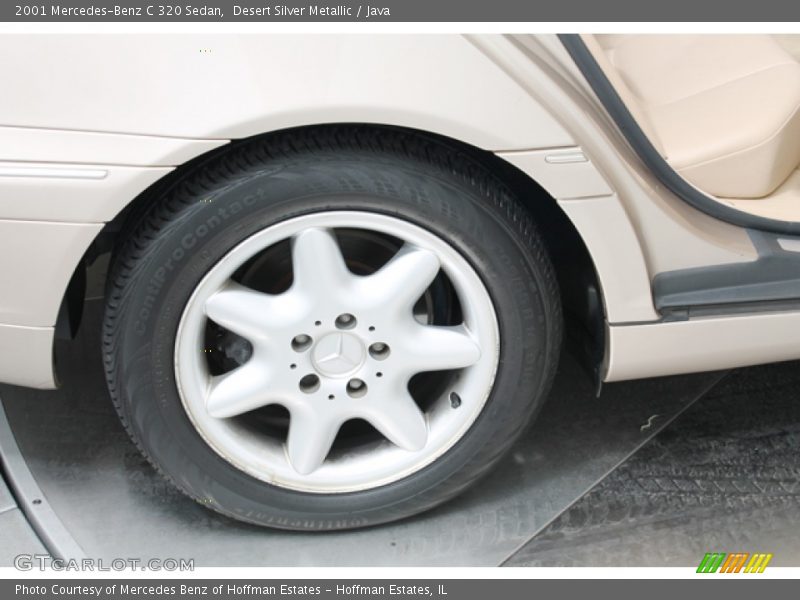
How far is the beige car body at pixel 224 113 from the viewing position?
4.64 feet

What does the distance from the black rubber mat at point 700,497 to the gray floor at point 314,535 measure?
0.13 ft

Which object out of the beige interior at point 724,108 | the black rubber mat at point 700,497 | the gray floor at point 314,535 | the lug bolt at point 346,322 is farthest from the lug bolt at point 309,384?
the beige interior at point 724,108

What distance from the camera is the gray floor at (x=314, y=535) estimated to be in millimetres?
1846

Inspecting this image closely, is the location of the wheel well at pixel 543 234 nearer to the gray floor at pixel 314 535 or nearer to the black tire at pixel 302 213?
the black tire at pixel 302 213

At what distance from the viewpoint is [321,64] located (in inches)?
56.2

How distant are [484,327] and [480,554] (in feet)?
1.48

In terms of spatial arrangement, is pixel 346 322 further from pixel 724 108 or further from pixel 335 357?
pixel 724 108

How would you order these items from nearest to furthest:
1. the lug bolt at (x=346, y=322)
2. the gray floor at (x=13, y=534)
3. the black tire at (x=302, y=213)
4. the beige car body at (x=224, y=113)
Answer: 1. the beige car body at (x=224, y=113)
2. the black tire at (x=302, y=213)
3. the lug bolt at (x=346, y=322)
4. the gray floor at (x=13, y=534)

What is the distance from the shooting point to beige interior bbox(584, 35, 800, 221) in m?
1.88

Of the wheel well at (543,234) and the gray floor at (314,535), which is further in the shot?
the gray floor at (314,535)

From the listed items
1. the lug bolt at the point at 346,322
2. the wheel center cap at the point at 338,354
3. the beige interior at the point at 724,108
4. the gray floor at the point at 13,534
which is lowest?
the gray floor at the point at 13,534

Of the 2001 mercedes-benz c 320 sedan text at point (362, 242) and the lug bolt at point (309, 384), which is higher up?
the 2001 mercedes-benz c 320 sedan text at point (362, 242)

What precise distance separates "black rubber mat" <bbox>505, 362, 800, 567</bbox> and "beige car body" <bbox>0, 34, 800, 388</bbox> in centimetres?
61

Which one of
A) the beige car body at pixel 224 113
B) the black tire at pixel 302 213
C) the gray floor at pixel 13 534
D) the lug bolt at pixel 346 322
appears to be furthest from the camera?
the gray floor at pixel 13 534
